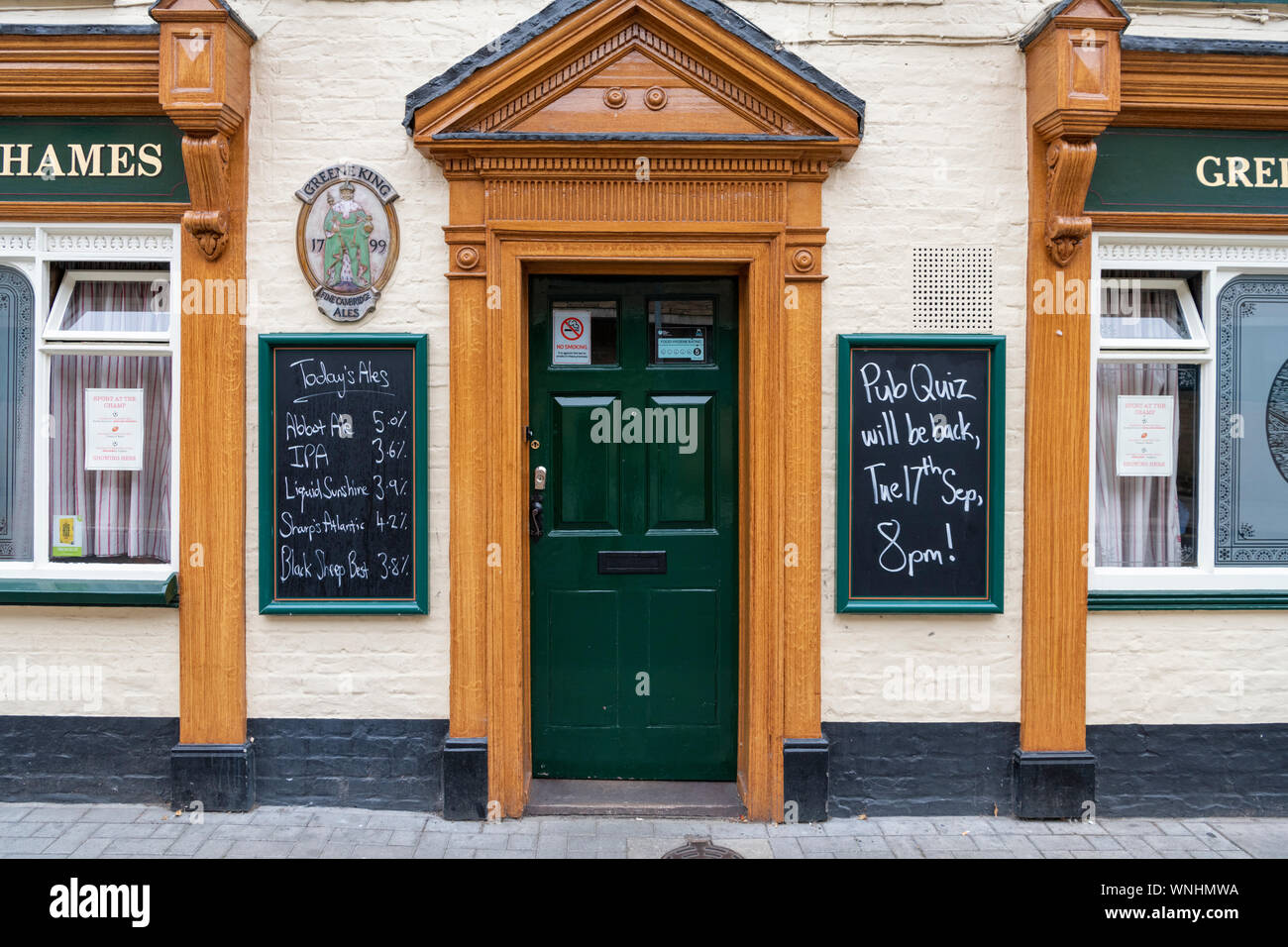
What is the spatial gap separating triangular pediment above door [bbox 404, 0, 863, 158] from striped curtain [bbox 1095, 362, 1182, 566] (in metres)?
1.96

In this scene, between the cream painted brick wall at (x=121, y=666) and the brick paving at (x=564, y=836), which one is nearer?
Result: the brick paving at (x=564, y=836)

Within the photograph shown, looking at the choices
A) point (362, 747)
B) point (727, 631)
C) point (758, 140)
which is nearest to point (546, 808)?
point (362, 747)

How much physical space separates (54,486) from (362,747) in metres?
2.18

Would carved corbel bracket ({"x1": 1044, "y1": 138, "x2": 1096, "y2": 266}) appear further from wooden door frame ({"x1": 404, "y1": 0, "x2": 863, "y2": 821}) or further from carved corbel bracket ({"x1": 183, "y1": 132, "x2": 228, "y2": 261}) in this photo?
carved corbel bracket ({"x1": 183, "y1": 132, "x2": 228, "y2": 261})

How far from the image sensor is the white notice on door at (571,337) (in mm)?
5129

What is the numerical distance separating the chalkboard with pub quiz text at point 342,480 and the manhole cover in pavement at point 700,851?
173 cm

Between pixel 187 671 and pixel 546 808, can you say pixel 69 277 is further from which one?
pixel 546 808

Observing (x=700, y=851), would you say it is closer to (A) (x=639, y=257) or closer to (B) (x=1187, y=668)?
(B) (x=1187, y=668)

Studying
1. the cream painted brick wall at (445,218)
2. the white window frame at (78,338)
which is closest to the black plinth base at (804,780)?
the cream painted brick wall at (445,218)

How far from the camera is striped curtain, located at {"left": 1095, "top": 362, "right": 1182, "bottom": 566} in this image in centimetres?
516

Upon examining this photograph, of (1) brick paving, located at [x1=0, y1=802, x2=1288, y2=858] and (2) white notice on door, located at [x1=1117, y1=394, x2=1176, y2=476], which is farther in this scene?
(2) white notice on door, located at [x1=1117, y1=394, x2=1176, y2=476]

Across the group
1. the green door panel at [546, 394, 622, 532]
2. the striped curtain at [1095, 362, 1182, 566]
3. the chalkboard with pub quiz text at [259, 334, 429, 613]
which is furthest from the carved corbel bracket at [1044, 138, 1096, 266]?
the chalkboard with pub quiz text at [259, 334, 429, 613]

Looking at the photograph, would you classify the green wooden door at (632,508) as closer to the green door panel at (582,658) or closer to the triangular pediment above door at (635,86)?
the green door panel at (582,658)

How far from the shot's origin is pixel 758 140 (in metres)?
4.74
